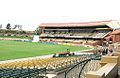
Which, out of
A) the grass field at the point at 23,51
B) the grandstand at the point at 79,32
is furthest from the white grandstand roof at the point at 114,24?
the grass field at the point at 23,51

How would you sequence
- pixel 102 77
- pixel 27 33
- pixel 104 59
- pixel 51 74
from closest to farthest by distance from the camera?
pixel 102 77
pixel 104 59
pixel 51 74
pixel 27 33

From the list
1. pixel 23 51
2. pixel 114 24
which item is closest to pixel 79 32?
pixel 114 24

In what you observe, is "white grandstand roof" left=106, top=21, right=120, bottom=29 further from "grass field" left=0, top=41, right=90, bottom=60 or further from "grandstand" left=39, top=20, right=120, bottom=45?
"grass field" left=0, top=41, right=90, bottom=60

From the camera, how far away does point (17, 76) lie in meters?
11.6

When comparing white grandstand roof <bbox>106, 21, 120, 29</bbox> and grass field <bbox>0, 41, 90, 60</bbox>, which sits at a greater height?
white grandstand roof <bbox>106, 21, 120, 29</bbox>

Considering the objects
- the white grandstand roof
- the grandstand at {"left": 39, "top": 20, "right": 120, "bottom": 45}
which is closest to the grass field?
the grandstand at {"left": 39, "top": 20, "right": 120, "bottom": 45}

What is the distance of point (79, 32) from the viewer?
90.4 m

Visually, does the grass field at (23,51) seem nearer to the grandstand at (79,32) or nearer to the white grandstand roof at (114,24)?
the grandstand at (79,32)

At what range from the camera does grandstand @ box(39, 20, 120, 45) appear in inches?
3083

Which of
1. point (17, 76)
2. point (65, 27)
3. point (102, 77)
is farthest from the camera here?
point (65, 27)

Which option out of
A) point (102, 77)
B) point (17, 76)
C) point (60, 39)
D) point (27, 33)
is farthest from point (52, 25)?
point (102, 77)

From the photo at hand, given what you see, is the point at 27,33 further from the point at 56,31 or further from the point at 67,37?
the point at 67,37

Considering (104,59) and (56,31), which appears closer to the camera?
(104,59)

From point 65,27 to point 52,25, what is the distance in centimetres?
666
